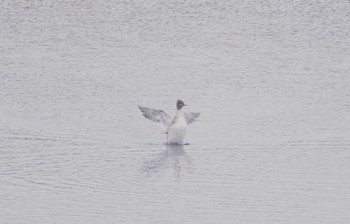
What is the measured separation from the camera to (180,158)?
1744 centimetres

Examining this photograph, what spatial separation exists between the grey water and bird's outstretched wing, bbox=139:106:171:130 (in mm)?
255

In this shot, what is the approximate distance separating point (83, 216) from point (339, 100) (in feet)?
26.7

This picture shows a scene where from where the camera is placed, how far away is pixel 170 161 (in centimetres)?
1727

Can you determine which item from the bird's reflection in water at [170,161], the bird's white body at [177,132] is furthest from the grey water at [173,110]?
the bird's white body at [177,132]

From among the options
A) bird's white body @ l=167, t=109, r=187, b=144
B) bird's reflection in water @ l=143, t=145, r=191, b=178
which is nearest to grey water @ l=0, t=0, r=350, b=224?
bird's reflection in water @ l=143, t=145, r=191, b=178

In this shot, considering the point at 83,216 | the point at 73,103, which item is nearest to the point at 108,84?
the point at 73,103

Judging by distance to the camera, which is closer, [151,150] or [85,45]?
[151,150]

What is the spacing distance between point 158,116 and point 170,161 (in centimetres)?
160

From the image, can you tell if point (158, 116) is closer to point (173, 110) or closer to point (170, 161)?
point (173, 110)

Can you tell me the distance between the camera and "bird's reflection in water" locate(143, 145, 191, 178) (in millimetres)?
16578

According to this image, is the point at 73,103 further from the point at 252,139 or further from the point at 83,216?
the point at 83,216

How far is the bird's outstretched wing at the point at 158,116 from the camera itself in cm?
1870

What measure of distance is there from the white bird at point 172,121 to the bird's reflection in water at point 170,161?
0.57 ft

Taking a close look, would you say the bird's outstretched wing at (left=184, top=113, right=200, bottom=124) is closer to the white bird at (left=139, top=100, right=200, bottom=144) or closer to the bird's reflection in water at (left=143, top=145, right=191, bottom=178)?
the white bird at (left=139, top=100, right=200, bottom=144)
